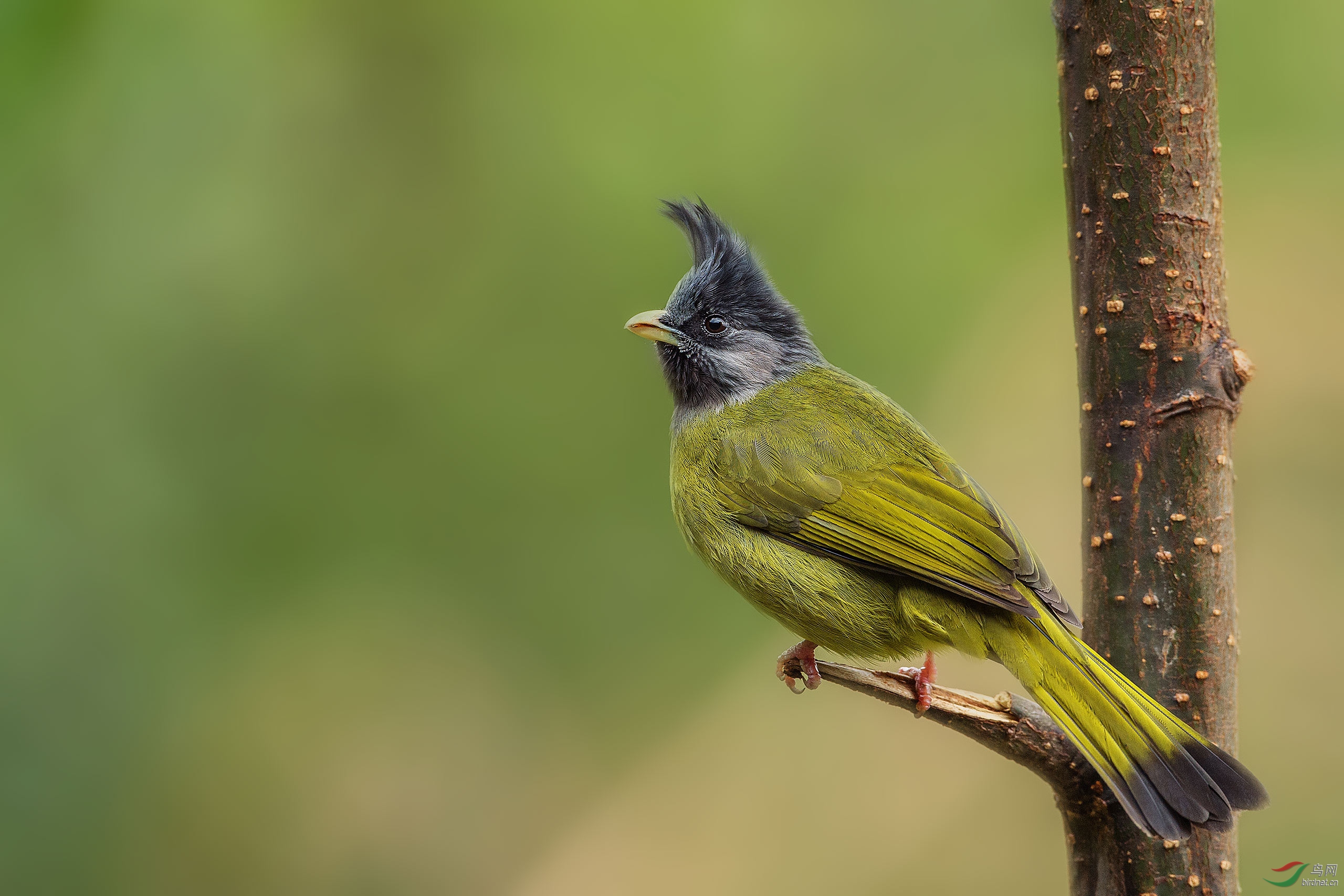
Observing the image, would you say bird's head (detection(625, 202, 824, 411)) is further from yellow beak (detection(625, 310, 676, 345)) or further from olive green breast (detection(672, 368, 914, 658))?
olive green breast (detection(672, 368, 914, 658))

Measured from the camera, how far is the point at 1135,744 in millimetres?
2559

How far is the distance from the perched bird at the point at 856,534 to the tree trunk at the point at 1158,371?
0.23m

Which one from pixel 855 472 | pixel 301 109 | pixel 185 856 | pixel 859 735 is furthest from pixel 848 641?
pixel 301 109

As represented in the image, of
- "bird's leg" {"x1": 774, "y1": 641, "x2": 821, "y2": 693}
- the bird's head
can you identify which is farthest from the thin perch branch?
the bird's head

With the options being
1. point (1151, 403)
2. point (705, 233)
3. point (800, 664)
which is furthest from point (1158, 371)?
point (705, 233)

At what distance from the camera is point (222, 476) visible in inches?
197

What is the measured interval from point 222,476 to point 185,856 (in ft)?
5.35

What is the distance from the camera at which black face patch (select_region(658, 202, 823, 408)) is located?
4039mm

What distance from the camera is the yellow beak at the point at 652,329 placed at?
3.96 m

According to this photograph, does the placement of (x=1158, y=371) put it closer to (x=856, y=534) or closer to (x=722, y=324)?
(x=856, y=534)

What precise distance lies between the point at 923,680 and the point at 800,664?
0.54 metres

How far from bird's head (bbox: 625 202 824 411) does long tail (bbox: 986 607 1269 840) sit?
60.5 inches

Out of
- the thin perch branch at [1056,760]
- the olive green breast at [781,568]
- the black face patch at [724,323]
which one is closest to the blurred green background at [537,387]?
the black face patch at [724,323]

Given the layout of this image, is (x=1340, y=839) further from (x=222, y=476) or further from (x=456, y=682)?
(x=222, y=476)
